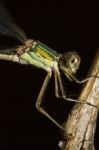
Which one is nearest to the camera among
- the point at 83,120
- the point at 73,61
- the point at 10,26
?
the point at 83,120

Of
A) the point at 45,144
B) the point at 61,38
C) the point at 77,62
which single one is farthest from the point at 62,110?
the point at 77,62

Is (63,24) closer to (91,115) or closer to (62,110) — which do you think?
(62,110)

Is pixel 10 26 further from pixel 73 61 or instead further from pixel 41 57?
pixel 73 61

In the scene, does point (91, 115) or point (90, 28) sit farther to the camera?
point (90, 28)

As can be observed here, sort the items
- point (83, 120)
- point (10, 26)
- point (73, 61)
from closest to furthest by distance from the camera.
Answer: point (83, 120) → point (73, 61) → point (10, 26)

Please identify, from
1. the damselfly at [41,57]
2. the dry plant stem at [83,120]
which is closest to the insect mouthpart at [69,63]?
the damselfly at [41,57]

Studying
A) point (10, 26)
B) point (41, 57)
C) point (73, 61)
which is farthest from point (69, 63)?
point (10, 26)

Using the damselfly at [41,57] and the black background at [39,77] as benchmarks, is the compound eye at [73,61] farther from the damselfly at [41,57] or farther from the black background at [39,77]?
the black background at [39,77]
